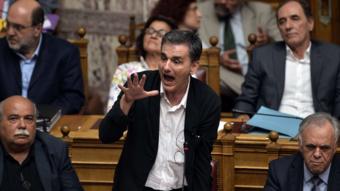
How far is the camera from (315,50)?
275 inches

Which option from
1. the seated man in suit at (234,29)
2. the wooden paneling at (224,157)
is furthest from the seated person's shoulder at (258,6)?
the wooden paneling at (224,157)

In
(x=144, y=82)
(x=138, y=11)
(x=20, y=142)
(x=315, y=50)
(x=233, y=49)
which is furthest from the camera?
(x=138, y=11)

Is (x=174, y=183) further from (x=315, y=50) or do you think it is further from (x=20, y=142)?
(x=315, y=50)

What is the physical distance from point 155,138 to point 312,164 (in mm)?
852

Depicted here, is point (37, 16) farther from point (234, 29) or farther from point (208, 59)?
point (234, 29)

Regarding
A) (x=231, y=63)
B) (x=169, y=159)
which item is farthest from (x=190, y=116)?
(x=231, y=63)

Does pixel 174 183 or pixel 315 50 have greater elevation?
pixel 315 50

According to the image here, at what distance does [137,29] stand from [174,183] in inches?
126

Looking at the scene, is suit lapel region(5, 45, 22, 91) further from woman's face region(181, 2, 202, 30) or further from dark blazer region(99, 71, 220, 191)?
dark blazer region(99, 71, 220, 191)

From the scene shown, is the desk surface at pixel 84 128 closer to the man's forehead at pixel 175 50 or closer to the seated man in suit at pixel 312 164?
the seated man in suit at pixel 312 164

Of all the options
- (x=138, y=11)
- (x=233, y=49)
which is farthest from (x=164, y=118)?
(x=138, y=11)

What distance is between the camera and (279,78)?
6973mm

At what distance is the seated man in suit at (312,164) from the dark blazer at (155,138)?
46 centimetres

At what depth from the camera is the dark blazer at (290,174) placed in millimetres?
5582
